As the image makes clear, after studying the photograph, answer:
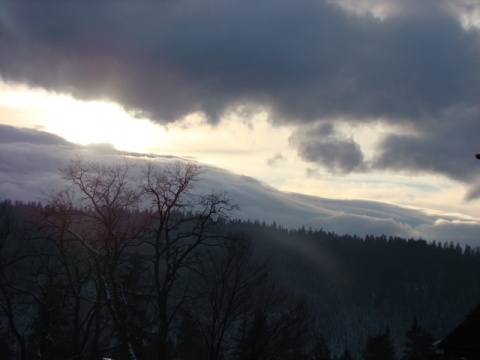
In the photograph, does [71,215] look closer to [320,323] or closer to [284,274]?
[320,323]

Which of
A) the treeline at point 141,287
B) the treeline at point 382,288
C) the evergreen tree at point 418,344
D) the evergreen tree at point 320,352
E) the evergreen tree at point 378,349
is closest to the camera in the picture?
the treeline at point 141,287

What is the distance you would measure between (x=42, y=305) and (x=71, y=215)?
3.83m

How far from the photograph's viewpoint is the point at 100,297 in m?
21.9

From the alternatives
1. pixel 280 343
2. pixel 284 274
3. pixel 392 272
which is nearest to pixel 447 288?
pixel 392 272

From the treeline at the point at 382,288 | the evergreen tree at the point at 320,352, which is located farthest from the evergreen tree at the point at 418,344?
the treeline at the point at 382,288

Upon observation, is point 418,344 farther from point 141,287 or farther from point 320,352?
point 141,287

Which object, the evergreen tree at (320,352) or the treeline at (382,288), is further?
the treeline at (382,288)

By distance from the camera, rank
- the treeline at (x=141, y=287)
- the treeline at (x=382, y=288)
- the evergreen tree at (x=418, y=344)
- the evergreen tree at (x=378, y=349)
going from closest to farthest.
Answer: the treeline at (x=141, y=287), the evergreen tree at (x=378, y=349), the evergreen tree at (x=418, y=344), the treeline at (x=382, y=288)

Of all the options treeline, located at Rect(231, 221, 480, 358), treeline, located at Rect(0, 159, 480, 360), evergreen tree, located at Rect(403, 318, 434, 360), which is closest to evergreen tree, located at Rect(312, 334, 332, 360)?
treeline, located at Rect(0, 159, 480, 360)

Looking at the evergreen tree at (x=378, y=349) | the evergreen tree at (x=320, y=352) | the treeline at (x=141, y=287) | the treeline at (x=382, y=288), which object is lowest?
the treeline at (x=382, y=288)

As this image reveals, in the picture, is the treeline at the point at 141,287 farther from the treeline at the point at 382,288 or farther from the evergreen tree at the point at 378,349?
the treeline at the point at 382,288

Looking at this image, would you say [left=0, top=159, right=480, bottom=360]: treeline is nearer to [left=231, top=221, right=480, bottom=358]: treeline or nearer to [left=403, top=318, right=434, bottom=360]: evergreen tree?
[left=403, top=318, right=434, bottom=360]: evergreen tree

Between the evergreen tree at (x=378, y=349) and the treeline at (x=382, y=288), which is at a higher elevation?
the evergreen tree at (x=378, y=349)

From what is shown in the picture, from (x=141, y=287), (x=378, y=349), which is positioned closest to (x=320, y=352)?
(x=378, y=349)
